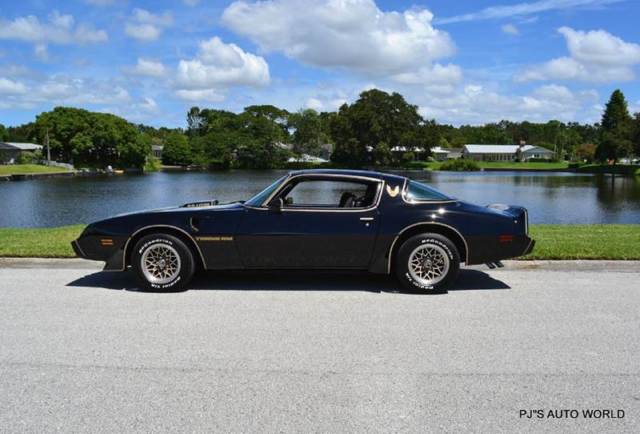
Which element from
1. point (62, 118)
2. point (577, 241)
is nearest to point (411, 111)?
point (62, 118)

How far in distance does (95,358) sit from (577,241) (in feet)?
27.5

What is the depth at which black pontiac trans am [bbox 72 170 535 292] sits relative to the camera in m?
6.31

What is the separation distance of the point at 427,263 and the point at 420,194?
83 centimetres

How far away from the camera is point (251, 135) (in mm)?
113312

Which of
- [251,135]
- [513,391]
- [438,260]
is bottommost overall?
[513,391]

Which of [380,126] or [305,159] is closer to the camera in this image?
[380,126]

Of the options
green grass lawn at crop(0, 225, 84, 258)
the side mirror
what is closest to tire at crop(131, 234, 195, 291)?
the side mirror

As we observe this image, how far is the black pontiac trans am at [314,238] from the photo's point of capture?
6.31 meters

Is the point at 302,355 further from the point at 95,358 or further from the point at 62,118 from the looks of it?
the point at 62,118

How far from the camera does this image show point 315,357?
423 cm

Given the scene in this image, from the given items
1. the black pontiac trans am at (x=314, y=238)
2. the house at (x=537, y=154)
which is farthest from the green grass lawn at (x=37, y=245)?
the house at (x=537, y=154)

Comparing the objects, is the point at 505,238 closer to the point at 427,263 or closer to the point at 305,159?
the point at 427,263

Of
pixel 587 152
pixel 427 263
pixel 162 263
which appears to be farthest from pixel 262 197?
pixel 587 152

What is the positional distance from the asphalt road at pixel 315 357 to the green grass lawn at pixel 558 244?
1.58 m
